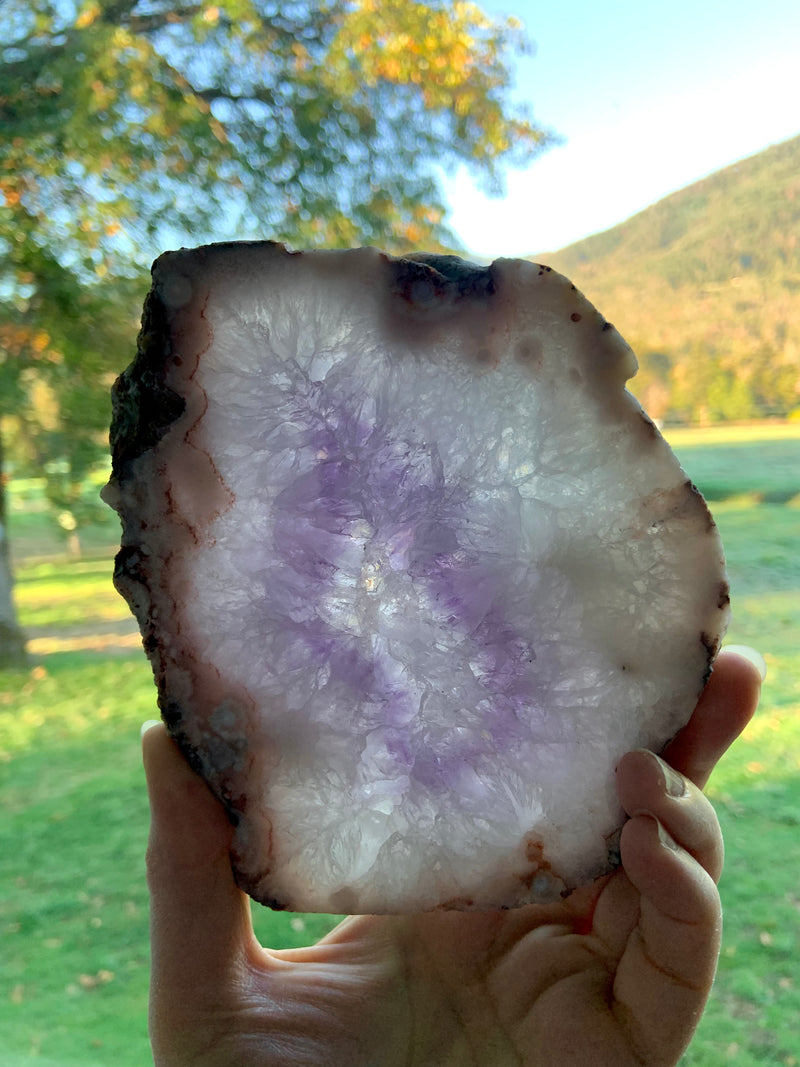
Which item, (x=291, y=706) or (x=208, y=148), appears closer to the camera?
(x=291, y=706)

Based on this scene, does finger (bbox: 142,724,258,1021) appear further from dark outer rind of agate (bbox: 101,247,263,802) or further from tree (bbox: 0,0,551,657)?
tree (bbox: 0,0,551,657)

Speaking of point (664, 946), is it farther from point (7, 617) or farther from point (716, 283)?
point (7, 617)

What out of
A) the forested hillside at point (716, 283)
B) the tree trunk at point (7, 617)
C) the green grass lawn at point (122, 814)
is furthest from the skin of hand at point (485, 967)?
the tree trunk at point (7, 617)

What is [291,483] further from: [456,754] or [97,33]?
[97,33]

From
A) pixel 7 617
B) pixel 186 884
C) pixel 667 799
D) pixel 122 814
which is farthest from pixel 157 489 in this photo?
pixel 7 617

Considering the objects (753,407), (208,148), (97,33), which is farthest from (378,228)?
(753,407)

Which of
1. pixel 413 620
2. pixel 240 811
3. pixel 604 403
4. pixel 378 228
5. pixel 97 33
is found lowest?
pixel 240 811

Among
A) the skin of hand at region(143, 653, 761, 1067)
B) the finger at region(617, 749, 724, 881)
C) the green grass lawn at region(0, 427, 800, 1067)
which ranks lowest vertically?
the green grass lawn at region(0, 427, 800, 1067)

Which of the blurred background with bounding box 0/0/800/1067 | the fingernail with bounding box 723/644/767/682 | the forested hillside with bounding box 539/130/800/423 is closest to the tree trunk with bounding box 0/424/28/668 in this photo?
the blurred background with bounding box 0/0/800/1067
